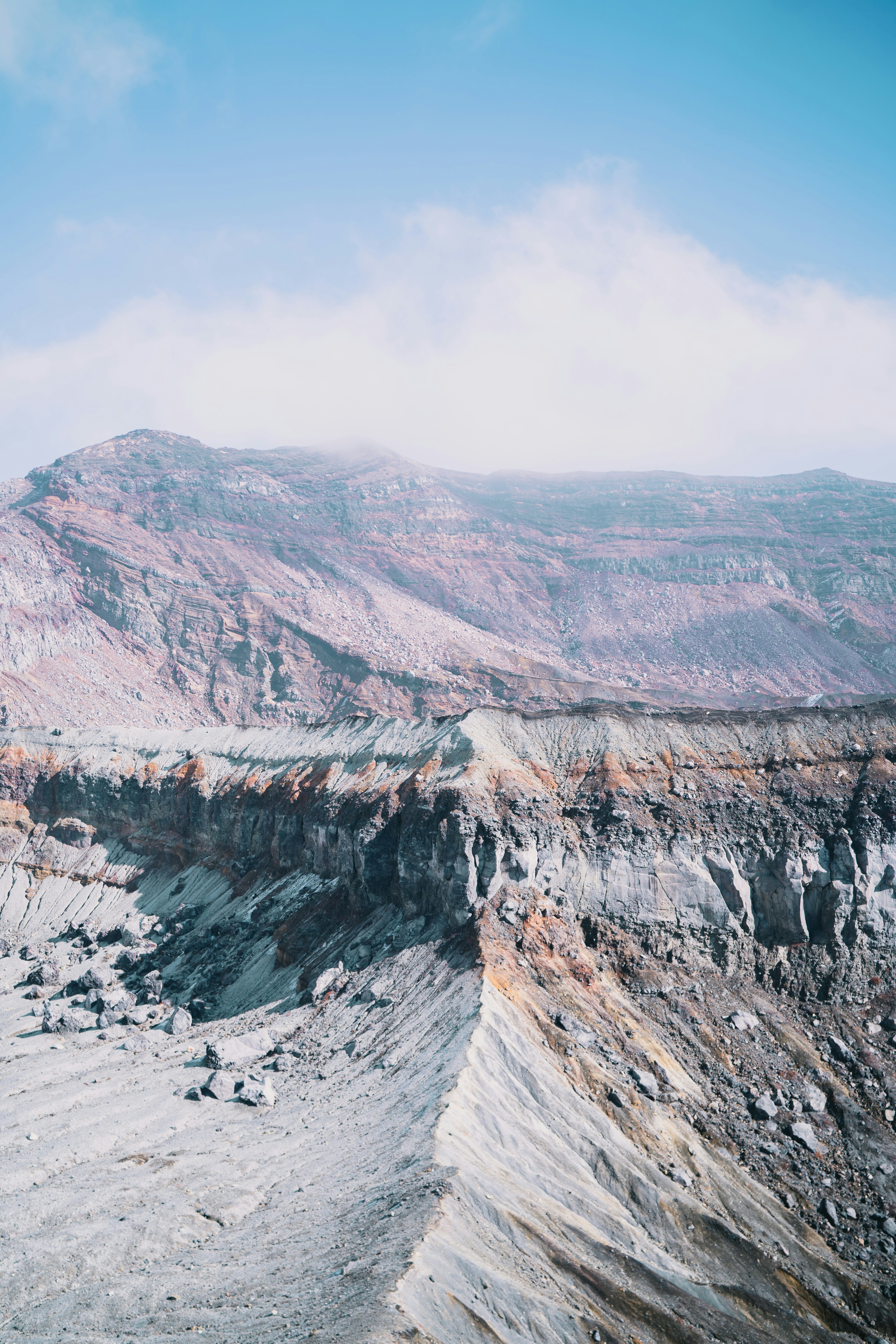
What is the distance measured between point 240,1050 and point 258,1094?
6423mm

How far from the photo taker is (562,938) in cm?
6394

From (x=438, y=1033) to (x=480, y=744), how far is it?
27.5m

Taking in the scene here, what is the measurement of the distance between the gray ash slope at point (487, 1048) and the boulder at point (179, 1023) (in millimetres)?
687

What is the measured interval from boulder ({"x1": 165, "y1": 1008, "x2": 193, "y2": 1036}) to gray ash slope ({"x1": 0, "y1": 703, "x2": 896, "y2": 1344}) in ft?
2.26

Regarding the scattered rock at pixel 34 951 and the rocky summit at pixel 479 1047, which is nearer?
the rocky summit at pixel 479 1047

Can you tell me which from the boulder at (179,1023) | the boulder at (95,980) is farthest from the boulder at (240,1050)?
the boulder at (95,980)

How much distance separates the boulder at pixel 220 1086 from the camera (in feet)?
188

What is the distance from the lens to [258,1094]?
55.8 meters

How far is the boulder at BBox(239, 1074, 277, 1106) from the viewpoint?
5572 cm

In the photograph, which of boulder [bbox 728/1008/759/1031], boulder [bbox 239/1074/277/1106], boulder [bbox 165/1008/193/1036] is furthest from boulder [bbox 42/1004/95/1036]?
boulder [bbox 728/1008/759/1031]

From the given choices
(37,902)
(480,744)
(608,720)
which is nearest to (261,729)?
(37,902)

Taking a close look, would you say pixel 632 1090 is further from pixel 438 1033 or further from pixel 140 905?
pixel 140 905

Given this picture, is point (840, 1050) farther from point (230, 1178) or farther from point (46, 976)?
point (46, 976)

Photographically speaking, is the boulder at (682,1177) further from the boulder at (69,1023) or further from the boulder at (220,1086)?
the boulder at (69,1023)
